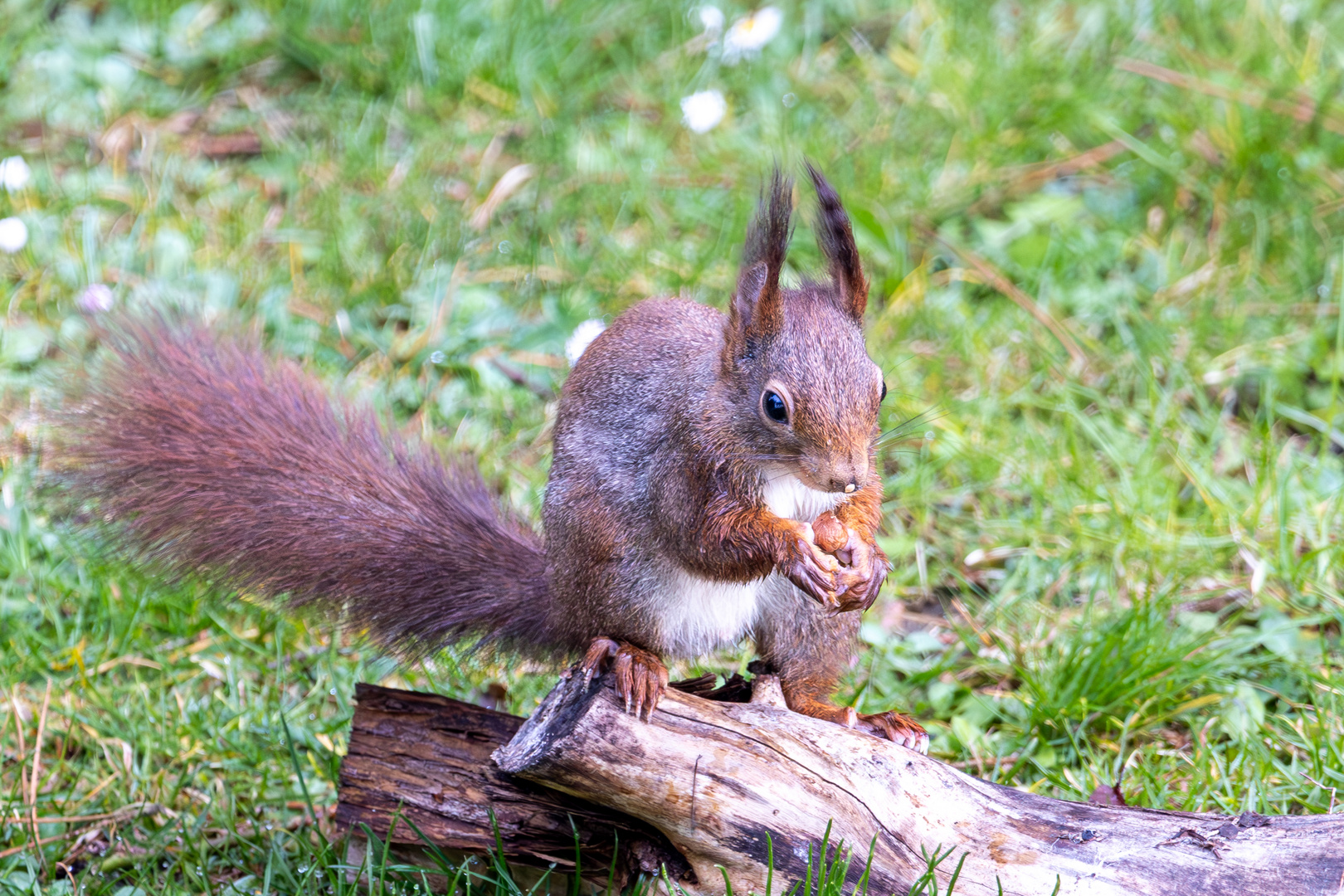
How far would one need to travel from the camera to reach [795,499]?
1.85 m

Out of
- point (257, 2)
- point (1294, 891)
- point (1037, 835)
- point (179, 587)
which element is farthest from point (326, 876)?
point (257, 2)

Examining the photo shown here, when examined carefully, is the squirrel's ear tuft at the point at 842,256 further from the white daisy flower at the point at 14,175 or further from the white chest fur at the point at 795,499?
the white daisy flower at the point at 14,175

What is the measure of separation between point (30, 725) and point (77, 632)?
9.4 inches

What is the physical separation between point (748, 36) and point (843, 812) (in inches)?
106

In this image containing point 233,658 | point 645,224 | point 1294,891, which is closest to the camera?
point 1294,891

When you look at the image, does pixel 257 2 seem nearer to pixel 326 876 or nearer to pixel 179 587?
pixel 179 587

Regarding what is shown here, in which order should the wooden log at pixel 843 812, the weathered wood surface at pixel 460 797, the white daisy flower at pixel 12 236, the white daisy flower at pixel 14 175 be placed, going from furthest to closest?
the white daisy flower at pixel 14 175 < the white daisy flower at pixel 12 236 < the weathered wood surface at pixel 460 797 < the wooden log at pixel 843 812

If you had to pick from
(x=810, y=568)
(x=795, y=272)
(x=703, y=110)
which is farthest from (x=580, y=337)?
(x=810, y=568)

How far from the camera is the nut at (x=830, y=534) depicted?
5.78 ft

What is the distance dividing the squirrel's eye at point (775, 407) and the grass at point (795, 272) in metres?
0.68

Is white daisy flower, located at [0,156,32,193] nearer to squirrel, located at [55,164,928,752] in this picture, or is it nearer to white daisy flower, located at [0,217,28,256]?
white daisy flower, located at [0,217,28,256]

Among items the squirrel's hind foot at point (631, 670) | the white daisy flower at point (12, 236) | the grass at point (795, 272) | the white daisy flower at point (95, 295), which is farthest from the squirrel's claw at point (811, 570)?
the white daisy flower at point (12, 236)

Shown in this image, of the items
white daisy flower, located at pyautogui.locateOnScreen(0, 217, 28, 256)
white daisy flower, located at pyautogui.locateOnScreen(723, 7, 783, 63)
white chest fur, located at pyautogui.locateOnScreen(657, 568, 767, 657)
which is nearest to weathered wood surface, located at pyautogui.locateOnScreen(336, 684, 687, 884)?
white chest fur, located at pyautogui.locateOnScreen(657, 568, 767, 657)

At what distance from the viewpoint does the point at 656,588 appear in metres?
1.86
